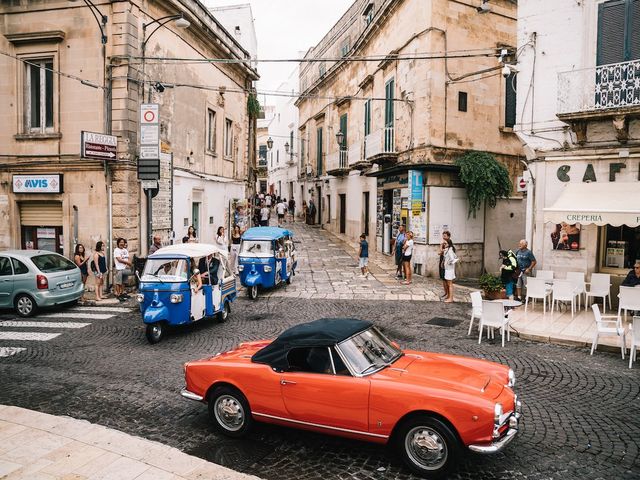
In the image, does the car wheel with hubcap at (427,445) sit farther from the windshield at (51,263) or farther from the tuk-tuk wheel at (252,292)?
the windshield at (51,263)

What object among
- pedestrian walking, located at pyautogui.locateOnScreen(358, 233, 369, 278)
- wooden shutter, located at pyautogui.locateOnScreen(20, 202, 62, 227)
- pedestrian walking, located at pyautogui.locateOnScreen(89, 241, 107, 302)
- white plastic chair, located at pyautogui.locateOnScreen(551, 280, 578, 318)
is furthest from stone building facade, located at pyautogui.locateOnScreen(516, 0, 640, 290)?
wooden shutter, located at pyautogui.locateOnScreen(20, 202, 62, 227)

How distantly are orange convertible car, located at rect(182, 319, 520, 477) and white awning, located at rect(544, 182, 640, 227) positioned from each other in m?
7.16

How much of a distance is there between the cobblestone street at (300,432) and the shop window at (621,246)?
12.7 ft

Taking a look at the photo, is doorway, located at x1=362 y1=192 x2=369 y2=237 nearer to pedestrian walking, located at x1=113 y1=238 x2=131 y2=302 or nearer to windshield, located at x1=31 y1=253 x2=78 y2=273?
pedestrian walking, located at x1=113 y1=238 x2=131 y2=302

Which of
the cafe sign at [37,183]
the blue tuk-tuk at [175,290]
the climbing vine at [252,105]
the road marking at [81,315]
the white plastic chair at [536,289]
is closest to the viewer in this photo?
the blue tuk-tuk at [175,290]

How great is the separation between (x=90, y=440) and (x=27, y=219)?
41.8ft

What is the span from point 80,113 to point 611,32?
14585 millimetres

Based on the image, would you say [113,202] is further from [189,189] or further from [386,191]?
[386,191]

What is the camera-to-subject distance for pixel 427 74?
711 inches

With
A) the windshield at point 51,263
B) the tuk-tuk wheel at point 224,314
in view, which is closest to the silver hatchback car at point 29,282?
the windshield at point 51,263

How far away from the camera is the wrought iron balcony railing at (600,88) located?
1182 centimetres

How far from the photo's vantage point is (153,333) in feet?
33.1

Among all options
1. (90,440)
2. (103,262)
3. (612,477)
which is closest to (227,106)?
(103,262)

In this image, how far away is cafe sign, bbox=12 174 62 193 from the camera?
15.5 meters
